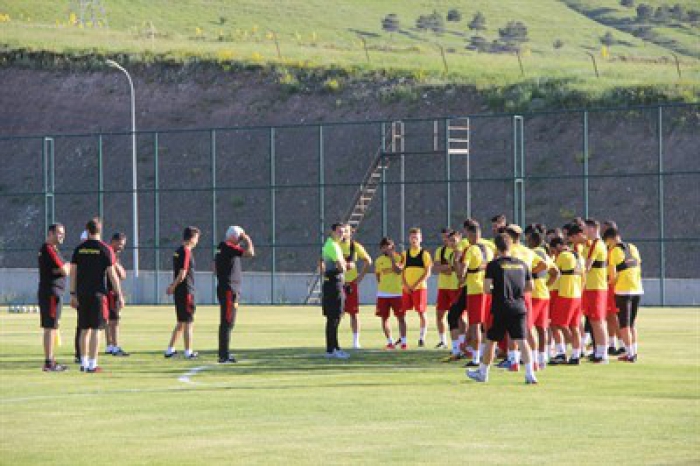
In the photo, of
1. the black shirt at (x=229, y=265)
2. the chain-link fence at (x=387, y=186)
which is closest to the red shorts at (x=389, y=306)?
the black shirt at (x=229, y=265)

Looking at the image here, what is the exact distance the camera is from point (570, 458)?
13.6m

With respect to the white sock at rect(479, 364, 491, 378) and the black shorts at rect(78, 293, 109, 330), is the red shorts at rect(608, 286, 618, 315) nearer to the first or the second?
the white sock at rect(479, 364, 491, 378)

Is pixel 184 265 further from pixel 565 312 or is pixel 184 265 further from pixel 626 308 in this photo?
pixel 626 308

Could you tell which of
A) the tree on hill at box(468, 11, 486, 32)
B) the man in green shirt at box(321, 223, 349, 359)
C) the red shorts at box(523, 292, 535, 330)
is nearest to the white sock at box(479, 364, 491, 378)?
the red shorts at box(523, 292, 535, 330)

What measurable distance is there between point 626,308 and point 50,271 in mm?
8227

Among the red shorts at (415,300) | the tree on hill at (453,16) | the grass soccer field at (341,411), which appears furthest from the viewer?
the tree on hill at (453,16)

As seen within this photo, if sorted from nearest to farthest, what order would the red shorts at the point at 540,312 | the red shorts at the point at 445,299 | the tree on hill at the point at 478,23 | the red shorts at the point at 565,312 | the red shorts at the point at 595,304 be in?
the red shorts at the point at 540,312 → the red shorts at the point at 565,312 → the red shorts at the point at 595,304 → the red shorts at the point at 445,299 → the tree on hill at the point at 478,23

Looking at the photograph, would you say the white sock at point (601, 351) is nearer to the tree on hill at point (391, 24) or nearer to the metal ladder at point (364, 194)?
the metal ladder at point (364, 194)

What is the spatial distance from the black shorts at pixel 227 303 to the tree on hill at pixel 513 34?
107360 mm

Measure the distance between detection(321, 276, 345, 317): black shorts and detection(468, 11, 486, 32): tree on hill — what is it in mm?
116331

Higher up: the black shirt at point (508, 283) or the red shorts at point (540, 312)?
the black shirt at point (508, 283)

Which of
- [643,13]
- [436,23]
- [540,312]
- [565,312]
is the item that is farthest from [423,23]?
[540,312]

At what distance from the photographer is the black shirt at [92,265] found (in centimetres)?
2205

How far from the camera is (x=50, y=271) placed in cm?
2269
